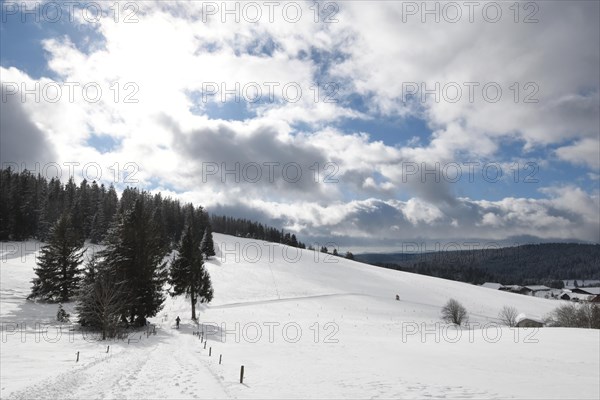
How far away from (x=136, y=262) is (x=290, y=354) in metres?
19.5

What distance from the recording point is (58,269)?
47125 millimetres

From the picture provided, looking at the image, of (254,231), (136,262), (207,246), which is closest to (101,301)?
(136,262)

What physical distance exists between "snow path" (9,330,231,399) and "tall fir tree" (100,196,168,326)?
1216 cm

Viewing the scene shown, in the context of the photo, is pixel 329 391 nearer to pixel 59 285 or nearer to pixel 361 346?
pixel 361 346

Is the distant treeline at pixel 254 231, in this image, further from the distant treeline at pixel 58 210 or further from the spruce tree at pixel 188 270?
the spruce tree at pixel 188 270

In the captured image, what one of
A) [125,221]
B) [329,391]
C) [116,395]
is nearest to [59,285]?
[125,221]

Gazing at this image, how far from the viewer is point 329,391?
17.5m

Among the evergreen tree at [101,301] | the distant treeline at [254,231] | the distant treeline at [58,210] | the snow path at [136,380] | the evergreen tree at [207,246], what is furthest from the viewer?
the distant treeline at [254,231]

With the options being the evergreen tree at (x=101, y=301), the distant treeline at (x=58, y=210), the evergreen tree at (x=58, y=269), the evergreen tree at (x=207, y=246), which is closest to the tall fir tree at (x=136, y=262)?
the evergreen tree at (x=101, y=301)

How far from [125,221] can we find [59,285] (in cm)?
1635

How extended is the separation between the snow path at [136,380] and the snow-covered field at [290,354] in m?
0.07

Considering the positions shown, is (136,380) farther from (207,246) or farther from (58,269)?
(207,246)

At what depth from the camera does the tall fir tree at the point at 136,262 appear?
122 feet

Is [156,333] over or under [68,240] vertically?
under
